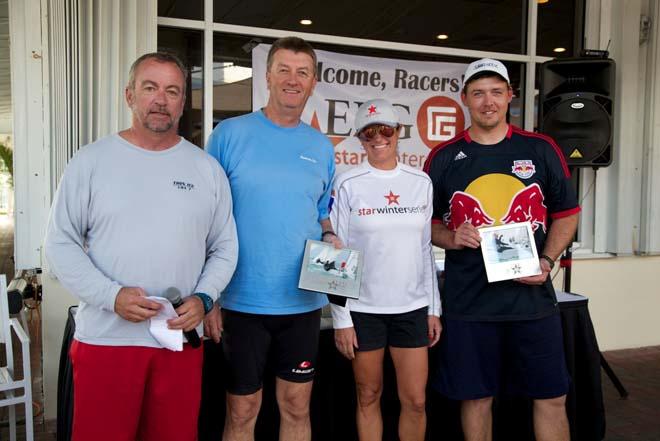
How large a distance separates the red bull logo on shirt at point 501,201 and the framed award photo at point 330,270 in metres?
0.61

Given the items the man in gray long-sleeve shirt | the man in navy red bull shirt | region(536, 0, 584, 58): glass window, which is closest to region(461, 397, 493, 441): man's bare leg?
the man in navy red bull shirt

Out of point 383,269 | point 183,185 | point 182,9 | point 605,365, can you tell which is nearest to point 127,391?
Answer: point 183,185

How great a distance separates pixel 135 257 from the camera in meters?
1.87

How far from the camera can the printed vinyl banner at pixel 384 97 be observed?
14.7 ft

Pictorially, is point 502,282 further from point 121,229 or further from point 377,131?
point 121,229

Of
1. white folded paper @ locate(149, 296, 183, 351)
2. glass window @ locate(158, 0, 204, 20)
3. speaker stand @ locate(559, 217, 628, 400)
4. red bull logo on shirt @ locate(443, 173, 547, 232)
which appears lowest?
speaker stand @ locate(559, 217, 628, 400)

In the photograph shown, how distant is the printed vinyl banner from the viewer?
4.48 metres

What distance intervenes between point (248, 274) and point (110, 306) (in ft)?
1.80

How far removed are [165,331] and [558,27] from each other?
4724 mm

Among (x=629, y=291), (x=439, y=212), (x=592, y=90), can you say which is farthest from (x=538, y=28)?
(x=439, y=212)

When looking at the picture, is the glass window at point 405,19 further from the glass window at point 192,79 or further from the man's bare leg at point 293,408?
the man's bare leg at point 293,408

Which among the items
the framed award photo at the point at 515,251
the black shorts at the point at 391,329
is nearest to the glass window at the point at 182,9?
the black shorts at the point at 391,329

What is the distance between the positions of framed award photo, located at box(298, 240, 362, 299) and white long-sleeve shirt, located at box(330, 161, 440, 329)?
15 cm

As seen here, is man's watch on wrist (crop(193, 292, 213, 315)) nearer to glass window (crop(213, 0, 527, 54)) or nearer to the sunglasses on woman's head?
the sunglasses on woman's head
